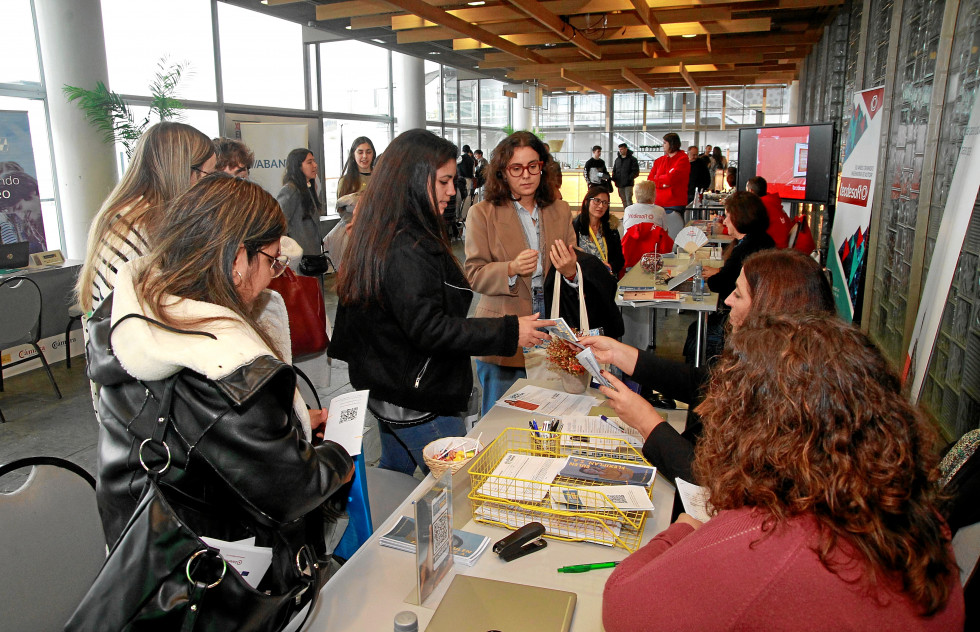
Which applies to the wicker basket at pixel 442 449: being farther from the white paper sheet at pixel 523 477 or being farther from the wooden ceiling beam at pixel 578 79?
the wooden ceiling beam at pixel 578 79

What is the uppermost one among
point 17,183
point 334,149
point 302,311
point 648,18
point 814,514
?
point 648,18

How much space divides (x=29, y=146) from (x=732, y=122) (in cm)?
1939

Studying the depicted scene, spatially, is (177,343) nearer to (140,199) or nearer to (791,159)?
(140,199)

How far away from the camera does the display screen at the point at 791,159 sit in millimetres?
6480

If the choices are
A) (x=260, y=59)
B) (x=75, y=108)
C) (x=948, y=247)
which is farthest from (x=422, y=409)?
(x=260, y=59)

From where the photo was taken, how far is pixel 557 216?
306 centimetres

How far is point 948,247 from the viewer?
169cm

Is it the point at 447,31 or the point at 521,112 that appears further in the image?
the point at 521,112

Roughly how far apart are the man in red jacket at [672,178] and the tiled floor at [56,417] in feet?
13.9

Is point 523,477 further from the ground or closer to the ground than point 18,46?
closer to the ground

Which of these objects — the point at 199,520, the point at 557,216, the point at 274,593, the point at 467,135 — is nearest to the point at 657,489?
the point at 274,593

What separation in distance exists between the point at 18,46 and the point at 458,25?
159 inches

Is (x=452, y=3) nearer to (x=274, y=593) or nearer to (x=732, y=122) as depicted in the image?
(x=274, y=593)

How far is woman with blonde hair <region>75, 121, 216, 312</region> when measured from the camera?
190 centimetres
